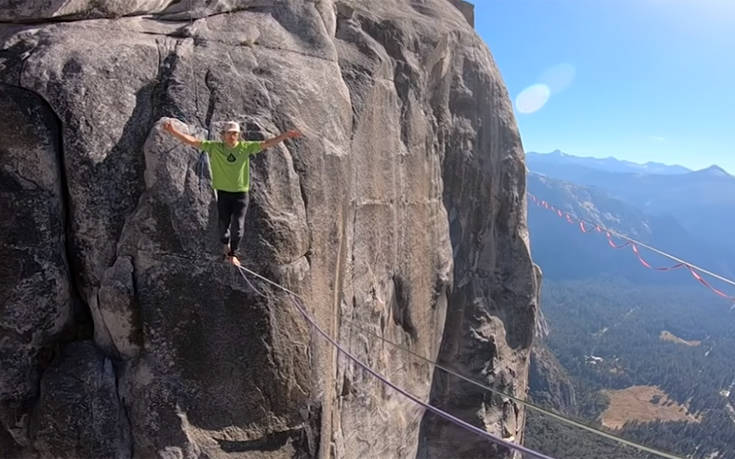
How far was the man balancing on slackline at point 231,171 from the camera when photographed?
6203 millimetres

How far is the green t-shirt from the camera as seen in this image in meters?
6.20

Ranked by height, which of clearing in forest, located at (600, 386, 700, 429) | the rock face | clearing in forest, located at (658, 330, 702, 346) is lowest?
clearing in forest, located at (658, 330, 702, 346)

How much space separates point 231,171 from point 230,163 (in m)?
0.11

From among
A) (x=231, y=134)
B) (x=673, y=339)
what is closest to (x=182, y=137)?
(x=231, y=134)

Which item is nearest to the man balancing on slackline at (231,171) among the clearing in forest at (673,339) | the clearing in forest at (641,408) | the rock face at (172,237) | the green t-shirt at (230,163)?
the green t-shirt at (230,163)

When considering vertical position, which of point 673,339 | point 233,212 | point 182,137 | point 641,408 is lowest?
point 673,339

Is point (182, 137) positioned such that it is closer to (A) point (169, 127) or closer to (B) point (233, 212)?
(A) point (169, 127)

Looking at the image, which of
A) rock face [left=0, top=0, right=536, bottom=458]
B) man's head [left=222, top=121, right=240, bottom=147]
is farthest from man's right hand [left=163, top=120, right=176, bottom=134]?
man's head [left=222, top=121, right=240, bottom=147]

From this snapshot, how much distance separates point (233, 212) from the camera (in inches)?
247

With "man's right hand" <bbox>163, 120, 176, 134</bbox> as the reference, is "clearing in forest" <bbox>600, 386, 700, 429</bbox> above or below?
below

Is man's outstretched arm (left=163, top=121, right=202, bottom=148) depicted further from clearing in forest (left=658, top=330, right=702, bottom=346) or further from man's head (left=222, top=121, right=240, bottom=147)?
clearing in forest (left=658, top=330, right=702, bottom=346)

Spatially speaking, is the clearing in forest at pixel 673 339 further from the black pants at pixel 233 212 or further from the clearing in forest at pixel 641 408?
the black pants at pixel 233 212

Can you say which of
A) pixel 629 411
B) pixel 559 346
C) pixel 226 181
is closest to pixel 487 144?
pixel 226 181

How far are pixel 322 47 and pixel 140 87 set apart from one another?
3046 millimetres
